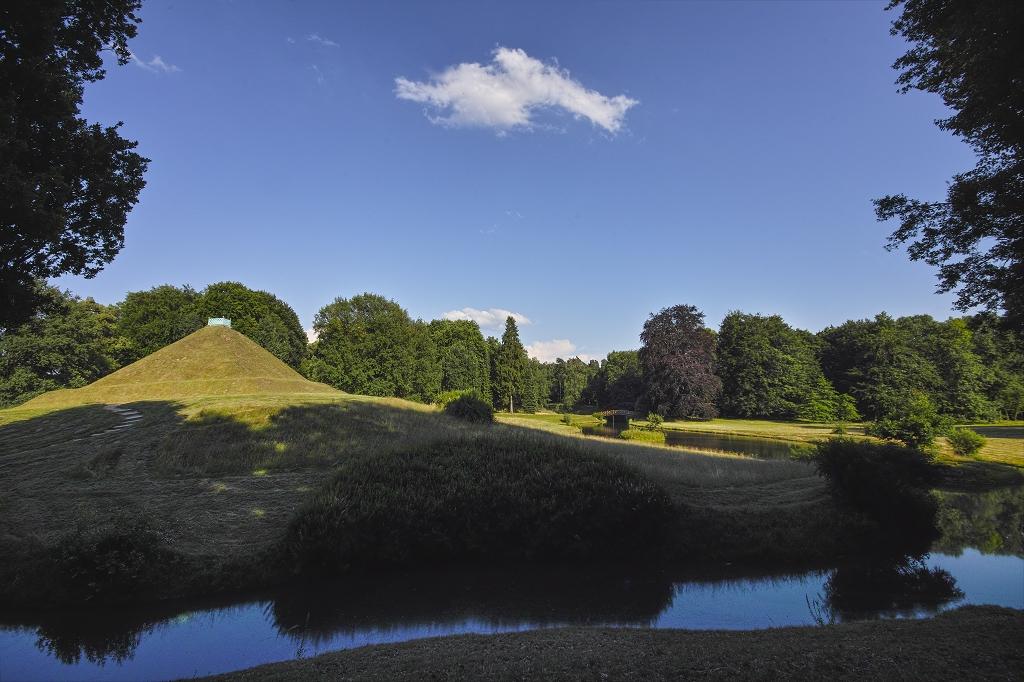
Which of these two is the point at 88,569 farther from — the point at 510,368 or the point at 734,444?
the point at 510,368

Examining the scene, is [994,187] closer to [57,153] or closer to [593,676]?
[593,676]

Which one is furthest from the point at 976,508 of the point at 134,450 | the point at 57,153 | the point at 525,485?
the point at 134,450

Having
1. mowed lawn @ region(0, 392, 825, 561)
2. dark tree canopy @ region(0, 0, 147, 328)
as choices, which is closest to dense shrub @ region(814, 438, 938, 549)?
mowed lawn @ region(0, 392, 825, 561)

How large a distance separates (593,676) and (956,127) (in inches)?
509

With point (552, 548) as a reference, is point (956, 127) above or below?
above

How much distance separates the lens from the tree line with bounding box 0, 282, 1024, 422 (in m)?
54.2

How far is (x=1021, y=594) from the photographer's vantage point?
32.4 ft

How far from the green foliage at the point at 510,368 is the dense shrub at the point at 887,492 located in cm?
6762

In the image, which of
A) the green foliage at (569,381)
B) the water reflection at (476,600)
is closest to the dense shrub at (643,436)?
the water reflection at (476,600)

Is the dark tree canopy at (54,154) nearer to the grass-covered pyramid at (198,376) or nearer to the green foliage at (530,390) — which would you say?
the grass-covered pyramid at (198,376)

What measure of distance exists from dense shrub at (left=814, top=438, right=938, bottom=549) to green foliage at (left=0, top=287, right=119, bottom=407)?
64.5 m

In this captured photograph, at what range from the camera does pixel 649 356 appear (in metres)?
69.0

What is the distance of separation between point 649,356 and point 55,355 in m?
71.1

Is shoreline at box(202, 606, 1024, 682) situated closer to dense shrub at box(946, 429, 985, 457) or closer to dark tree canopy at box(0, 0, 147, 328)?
dark tree canopy at box(0, 0, 147, 328)
